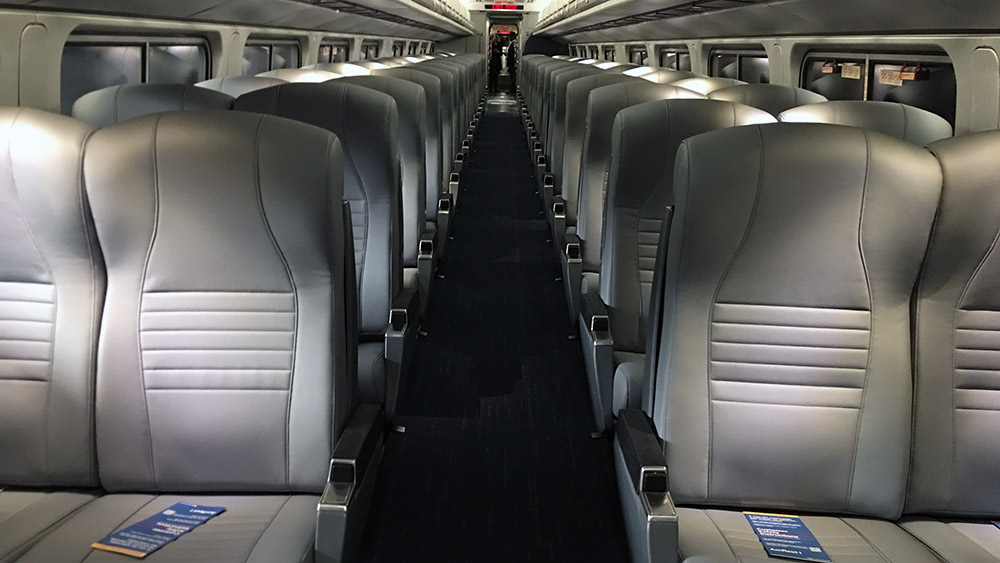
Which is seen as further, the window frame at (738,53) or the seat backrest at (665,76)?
the window frame at (738,53)

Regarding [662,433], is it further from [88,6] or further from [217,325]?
[88,6]

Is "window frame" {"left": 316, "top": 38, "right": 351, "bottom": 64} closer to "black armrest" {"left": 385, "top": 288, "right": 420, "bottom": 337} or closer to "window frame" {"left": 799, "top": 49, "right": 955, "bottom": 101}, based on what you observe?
"window frame" {"left": 799, "top": 49, "right": 955, "bottom": 101}

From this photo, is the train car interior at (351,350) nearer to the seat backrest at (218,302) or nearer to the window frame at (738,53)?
the seat backrest at (218,302)

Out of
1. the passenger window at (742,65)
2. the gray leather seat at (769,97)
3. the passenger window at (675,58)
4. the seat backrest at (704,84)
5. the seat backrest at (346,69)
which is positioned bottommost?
the gray leather seat at (769,97)

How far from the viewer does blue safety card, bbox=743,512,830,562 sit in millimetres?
2062

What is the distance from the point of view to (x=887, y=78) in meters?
5.08

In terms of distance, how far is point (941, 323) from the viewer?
218cm

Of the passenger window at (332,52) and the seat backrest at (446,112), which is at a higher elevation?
the passenger window at (332,52)

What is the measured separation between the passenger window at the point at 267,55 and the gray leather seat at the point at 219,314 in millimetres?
6246

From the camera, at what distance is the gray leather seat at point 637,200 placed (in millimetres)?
3348

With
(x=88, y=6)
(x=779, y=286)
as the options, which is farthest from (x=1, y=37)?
(x=779, y=286)

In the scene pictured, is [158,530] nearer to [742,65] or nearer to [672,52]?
[742,65]

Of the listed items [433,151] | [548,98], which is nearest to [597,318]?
[433,151]

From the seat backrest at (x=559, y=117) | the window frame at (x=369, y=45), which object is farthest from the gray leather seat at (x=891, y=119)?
the window frame at (x=369, y=45)
